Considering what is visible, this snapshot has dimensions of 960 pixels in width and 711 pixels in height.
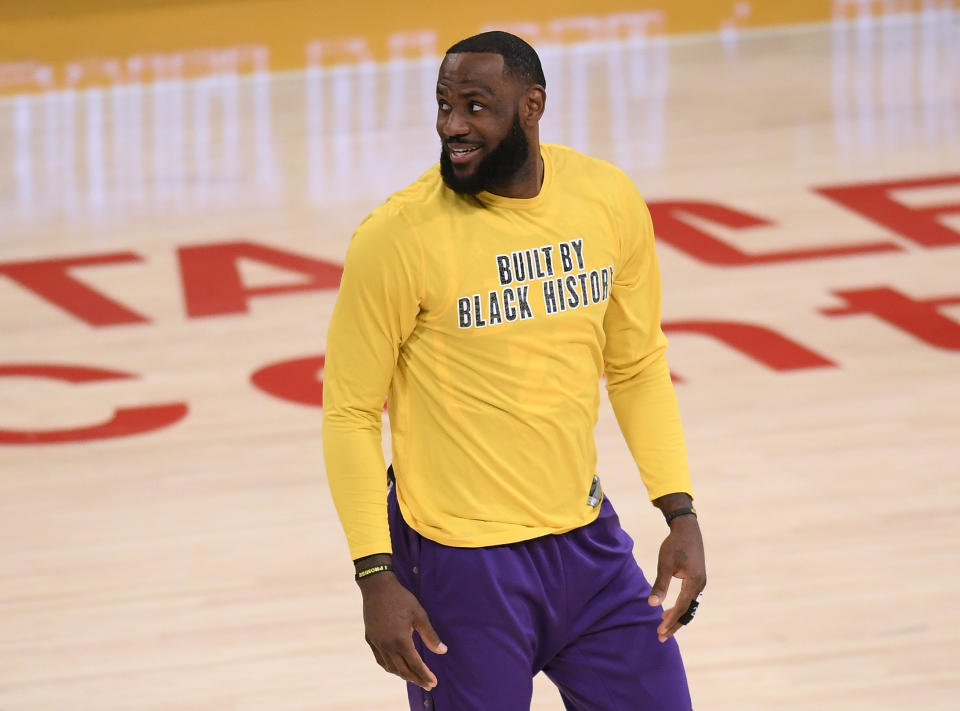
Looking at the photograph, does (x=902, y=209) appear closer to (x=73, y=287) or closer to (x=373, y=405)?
(x=73, y=287)

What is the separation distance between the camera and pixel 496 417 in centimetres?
188

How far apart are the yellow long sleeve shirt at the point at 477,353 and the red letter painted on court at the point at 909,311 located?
9.83 ft

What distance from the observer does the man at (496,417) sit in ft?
5.96

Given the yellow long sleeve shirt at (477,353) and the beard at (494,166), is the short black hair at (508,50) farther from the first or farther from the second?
the yellow long sleeve shirt at (477,353)

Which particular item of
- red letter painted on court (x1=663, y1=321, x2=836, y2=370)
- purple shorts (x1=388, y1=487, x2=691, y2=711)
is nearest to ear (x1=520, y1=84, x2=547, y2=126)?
purple shorts (x1=388, y1=487, x2=691, y2=711)

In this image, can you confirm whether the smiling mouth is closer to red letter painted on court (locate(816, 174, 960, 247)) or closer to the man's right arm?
the man's right arm

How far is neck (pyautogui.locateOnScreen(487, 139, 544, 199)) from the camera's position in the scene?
1.87m

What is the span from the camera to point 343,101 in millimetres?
7945

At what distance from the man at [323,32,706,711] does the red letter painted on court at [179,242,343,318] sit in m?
3.35

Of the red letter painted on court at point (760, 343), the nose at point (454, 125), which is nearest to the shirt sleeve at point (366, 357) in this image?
the nose at point (454, 125)

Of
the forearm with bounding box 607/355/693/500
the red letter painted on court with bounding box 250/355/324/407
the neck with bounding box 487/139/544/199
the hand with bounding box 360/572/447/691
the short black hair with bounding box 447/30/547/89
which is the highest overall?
the short black hair with bounding box 447/30/547/89

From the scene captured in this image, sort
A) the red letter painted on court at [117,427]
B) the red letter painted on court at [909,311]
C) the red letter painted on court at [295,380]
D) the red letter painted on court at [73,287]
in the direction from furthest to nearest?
the red letter painted on court at [73,287] → the red letter painted on court at [909,311] → the red letter painted on court at [295,380] → the red letter painted on court at [117,427]

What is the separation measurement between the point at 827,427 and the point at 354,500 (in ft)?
8.46

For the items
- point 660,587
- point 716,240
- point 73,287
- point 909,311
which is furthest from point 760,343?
point 660,587
